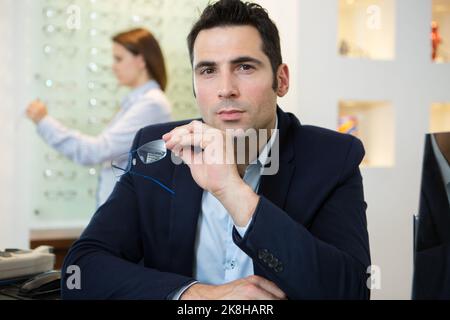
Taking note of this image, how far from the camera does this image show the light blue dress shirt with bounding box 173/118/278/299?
1.26m

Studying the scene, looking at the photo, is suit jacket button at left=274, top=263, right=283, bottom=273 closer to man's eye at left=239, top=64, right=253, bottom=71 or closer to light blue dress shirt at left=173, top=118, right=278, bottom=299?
light blue dress shirt at left=173, top=118, right=278, bottom=299

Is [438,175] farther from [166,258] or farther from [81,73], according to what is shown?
[81,73]

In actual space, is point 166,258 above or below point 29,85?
below

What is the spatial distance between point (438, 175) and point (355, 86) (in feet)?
5.68

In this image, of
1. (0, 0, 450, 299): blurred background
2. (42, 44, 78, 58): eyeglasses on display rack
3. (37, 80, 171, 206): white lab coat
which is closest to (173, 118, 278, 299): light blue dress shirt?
(0, 0, 450, 299): blurred background

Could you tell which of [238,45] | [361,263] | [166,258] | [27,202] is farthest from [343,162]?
[27,202]

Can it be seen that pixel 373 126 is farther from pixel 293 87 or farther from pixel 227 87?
pixel 227 87

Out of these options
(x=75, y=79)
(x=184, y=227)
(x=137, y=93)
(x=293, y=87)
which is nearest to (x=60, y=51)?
(x=75, y=79)

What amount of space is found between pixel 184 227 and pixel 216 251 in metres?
0.10

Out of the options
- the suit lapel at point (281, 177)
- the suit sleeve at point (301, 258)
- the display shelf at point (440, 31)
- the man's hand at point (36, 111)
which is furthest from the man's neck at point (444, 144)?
the man's hand at point (36, 111)

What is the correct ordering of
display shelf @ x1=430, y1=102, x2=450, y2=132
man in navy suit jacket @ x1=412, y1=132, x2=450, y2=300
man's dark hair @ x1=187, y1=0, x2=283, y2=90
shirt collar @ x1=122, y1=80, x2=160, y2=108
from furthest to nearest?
display shelf @ x1=430, y1=102, x2=450, y2=132 < shirt collar @ x1=122, y1=80, x2=160, y2=108 < man's dark hair @ x1=187, y1=0, x2=283, y2=90 < man in navy suit jacket @ x1=412, y1=132, x2=450, y2=300

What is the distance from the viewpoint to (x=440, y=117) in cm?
281

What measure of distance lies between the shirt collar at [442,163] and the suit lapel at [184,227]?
671 mm
